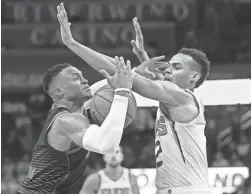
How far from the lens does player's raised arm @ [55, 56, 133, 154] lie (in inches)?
201

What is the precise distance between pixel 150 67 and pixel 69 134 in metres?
1.24

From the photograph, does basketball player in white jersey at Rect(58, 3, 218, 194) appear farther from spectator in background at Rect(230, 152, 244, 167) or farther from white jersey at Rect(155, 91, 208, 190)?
spectator in background at Rect(230, 152, 244, 167)

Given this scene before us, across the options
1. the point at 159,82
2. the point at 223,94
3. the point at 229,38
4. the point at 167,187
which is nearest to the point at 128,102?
the point at 159,82

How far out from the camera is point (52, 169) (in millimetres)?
5391

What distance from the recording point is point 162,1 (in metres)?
14.1

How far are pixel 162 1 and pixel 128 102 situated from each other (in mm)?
8796

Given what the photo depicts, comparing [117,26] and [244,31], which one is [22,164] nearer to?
[117,26]

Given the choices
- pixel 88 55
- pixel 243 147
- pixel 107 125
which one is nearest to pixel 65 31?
pixel 88 55

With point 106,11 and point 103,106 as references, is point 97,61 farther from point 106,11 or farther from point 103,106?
point 106,11

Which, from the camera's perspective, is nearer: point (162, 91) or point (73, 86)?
point (162, 91)

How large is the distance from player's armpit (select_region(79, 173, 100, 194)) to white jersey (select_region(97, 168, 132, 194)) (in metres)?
0.06

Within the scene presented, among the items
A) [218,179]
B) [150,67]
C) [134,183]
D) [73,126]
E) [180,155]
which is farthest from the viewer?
[218,179]

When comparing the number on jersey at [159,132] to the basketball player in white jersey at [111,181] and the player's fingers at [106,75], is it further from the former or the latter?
the basketball player in white jersey at [111,181]

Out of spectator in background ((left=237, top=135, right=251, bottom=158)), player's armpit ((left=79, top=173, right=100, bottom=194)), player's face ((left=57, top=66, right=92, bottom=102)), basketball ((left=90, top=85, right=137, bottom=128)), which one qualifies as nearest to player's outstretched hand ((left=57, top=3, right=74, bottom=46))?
player's face ((left=57, top=66, right=92, bottom=102))
